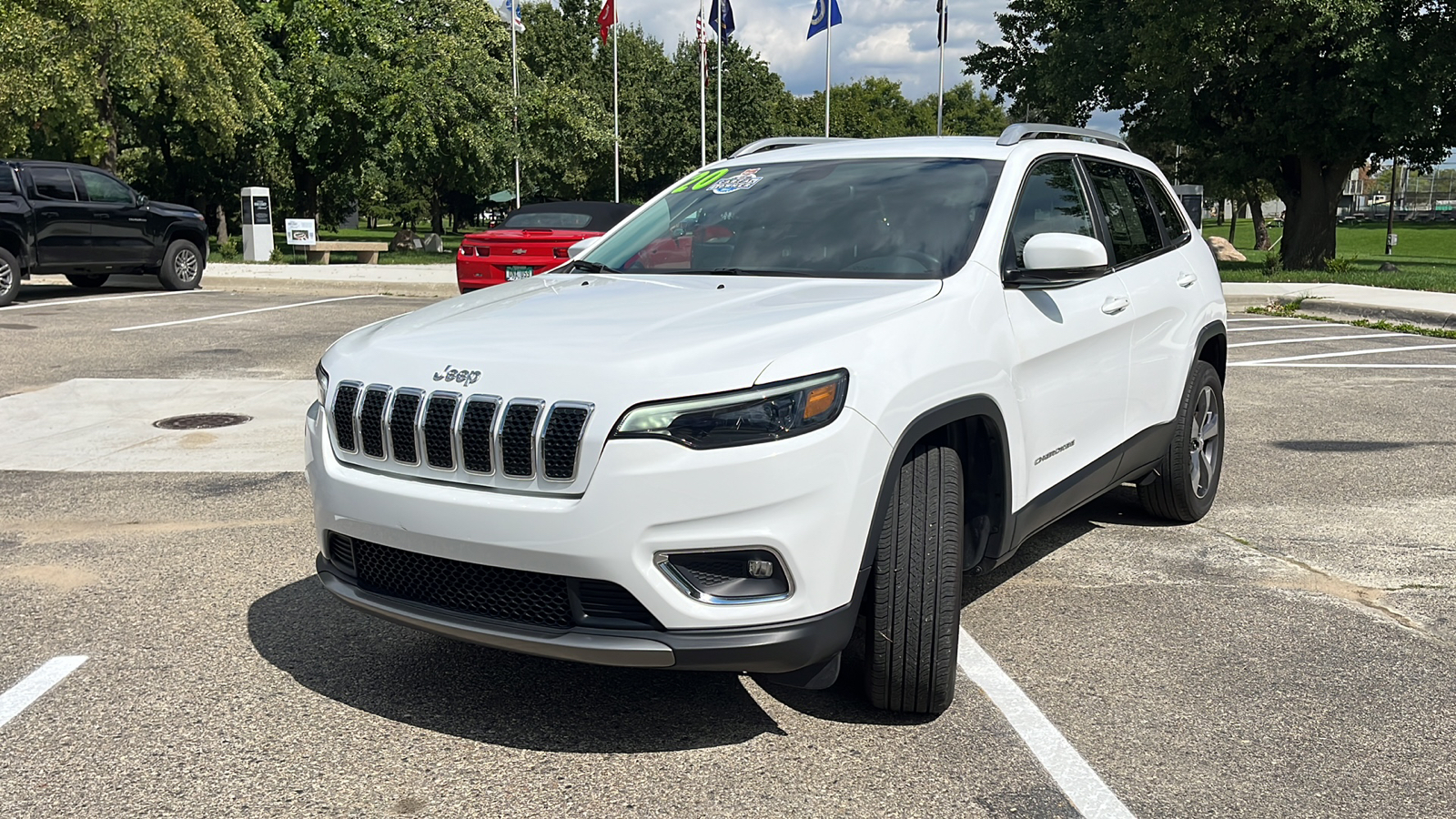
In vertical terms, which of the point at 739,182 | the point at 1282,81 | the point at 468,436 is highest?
the point at 1282,81

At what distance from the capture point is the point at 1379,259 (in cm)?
3944

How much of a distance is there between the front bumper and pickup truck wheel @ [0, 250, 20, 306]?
1593cm

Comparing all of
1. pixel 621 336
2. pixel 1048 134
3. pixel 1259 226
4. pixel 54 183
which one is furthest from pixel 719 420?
pixel 1259 226

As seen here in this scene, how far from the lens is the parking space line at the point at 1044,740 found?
321 centimetres

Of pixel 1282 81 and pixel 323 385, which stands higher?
pixel 1282 81

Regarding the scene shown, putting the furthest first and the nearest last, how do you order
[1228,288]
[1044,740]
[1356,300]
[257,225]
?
[257,225]
[1228,288]
[1356,300]
[1044,740]

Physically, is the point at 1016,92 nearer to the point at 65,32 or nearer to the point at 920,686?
the point at 65,32

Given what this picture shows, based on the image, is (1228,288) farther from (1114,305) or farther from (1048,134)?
(1114,305)

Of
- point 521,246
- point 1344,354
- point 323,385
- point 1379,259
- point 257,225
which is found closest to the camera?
point 323,385

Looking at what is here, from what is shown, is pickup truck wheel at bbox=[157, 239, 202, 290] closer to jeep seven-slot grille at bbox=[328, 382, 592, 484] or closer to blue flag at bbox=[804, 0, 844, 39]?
jeep seven-slot grille at bbox=[328, 382, 592, 484]

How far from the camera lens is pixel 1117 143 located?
5.86 meters

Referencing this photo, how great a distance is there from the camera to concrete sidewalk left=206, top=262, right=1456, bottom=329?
656 inches

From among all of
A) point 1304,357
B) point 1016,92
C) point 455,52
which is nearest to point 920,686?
point 1304,357

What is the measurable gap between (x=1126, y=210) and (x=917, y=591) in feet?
8.93
